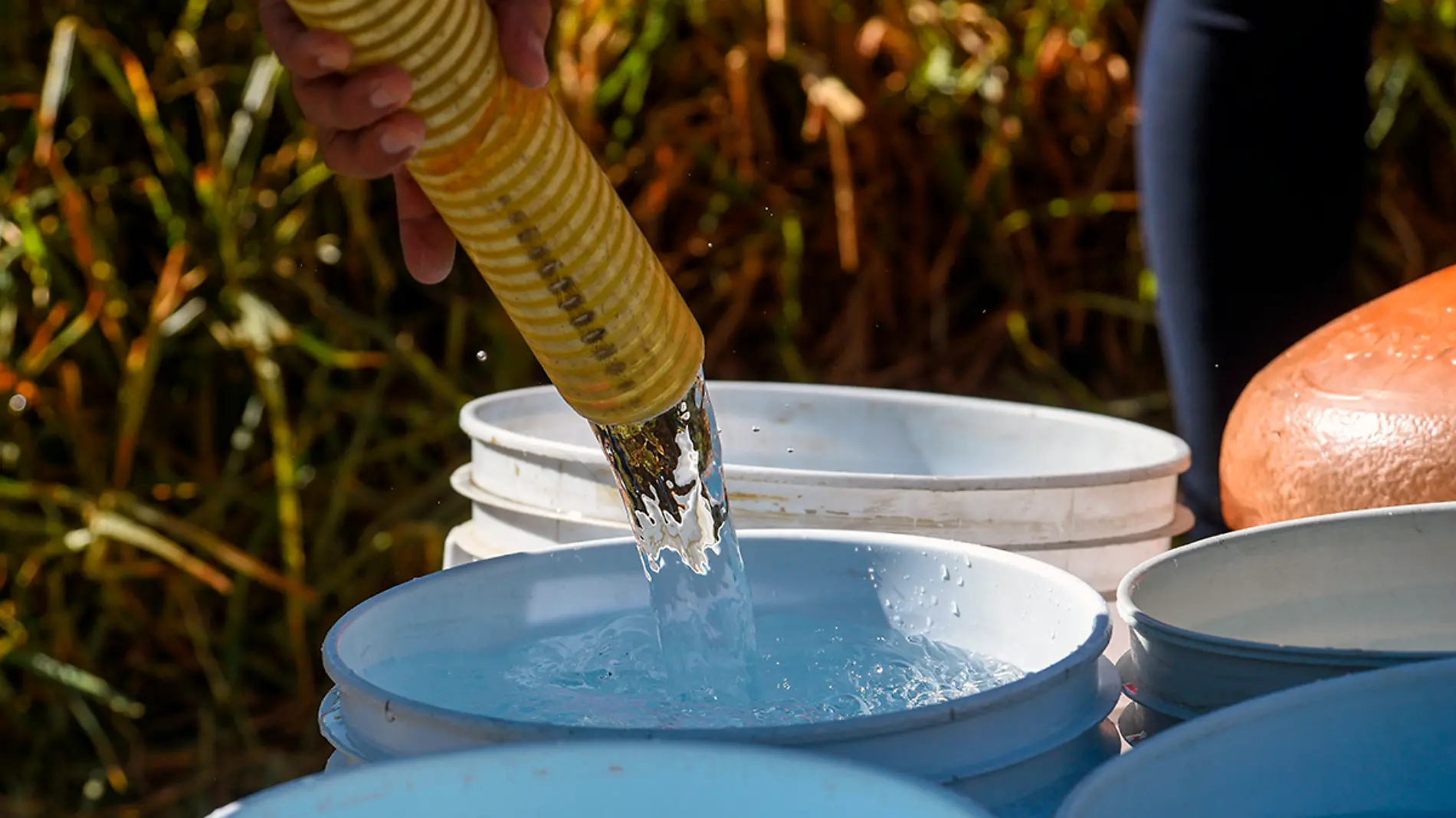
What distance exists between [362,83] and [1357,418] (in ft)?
1.65

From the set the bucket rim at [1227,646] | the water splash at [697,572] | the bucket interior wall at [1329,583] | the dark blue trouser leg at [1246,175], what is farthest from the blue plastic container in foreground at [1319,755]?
the dark blue trouser leg at [1246,175]

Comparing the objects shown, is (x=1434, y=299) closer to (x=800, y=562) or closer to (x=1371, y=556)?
(x=1371, y=556)

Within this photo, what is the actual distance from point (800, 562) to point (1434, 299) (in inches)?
13.8

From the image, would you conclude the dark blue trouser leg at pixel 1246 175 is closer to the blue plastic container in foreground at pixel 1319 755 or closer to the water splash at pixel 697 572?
the water splash at pixel 697 572

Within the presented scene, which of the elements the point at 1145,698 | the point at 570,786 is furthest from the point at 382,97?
the point at 1145,698

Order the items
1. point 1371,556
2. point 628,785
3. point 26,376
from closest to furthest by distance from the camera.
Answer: point 628,785 < point 1371,556 < point 26,376

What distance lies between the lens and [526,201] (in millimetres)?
513

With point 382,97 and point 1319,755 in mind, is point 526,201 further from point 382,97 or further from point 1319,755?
point 1319,755

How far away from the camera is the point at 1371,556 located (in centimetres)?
62

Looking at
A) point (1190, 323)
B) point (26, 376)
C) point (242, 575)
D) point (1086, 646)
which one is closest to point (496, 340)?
point (242, 575)

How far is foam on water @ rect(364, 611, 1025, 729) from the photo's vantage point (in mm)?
613

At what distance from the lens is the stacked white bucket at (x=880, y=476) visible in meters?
0.76

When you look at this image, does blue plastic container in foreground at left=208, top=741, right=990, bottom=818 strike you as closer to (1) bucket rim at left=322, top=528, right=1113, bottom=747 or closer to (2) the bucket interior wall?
(1) bucket rim at left=322, top=528, right=1113, bottom=747

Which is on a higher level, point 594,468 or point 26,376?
point 594,468
